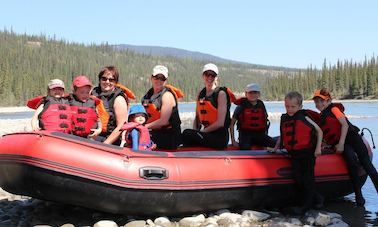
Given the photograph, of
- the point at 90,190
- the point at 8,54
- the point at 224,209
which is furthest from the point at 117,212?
the point at 8,54

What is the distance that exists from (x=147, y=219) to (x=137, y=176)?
71cm

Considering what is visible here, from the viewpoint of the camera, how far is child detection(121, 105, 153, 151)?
6303 millimetres

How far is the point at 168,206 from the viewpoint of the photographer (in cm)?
612

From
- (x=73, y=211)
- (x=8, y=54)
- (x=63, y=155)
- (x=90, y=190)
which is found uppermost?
(x=8, y=54)

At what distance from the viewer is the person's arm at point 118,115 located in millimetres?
6316

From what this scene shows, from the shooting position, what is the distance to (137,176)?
582cm

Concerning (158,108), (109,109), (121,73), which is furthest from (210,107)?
(121,73)

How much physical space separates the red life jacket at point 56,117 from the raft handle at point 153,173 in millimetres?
1180

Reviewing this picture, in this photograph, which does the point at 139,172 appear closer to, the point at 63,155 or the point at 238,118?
the point at 63,155

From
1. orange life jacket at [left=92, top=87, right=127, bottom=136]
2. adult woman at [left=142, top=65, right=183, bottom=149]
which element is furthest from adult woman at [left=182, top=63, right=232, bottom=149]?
orange life jacket at [left=92, top=87, right=127, bottom=136]

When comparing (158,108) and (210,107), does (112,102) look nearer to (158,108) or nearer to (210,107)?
(158,108)

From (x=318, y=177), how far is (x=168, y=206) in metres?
2.39

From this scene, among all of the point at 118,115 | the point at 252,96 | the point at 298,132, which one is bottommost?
the point at 298,132

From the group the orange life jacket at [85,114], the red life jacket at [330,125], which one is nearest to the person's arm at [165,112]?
the orange life jacket at [85,114]
